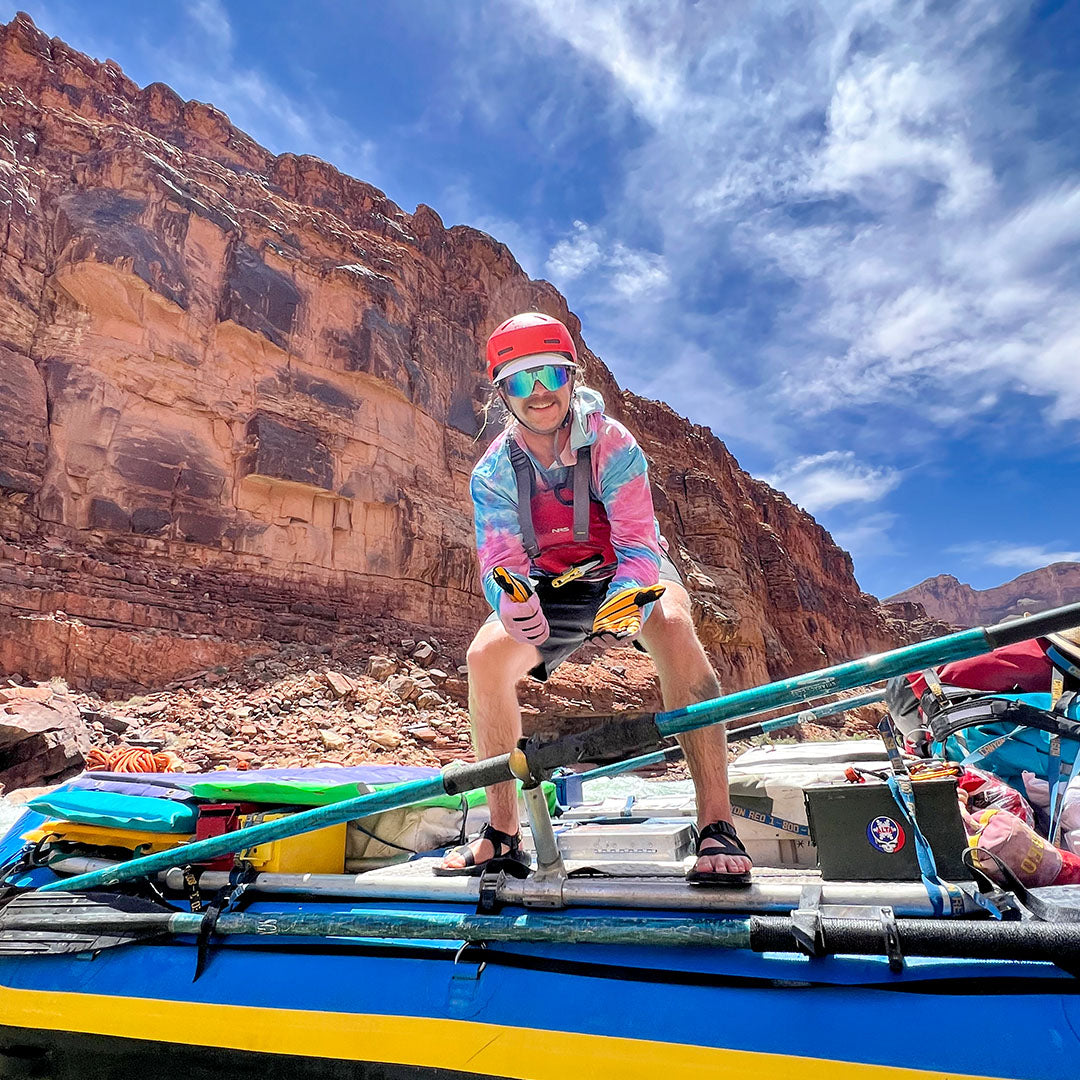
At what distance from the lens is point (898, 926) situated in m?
1.29

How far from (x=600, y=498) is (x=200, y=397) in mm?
18293

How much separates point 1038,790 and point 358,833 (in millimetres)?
2406

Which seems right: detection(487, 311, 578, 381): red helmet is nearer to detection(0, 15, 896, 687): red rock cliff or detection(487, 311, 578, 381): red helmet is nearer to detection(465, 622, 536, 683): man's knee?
detection(465, 622, 536, 683): man's knee

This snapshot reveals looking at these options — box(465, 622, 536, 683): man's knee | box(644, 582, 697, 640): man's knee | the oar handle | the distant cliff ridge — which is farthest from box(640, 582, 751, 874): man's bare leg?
the distant cliff ridge

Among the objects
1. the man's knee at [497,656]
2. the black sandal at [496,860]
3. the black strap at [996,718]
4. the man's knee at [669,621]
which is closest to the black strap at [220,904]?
the black sandal at [496,860]

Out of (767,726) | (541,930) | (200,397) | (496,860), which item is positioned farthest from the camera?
(200,397)

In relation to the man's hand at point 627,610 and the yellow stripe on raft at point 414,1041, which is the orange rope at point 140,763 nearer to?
the yellow stripe on raft at point 414,1041

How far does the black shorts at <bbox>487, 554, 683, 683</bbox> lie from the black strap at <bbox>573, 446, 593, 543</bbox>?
0.64ft

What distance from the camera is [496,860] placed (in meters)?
1.93

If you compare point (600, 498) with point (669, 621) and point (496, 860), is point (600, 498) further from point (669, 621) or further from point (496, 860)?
point (496, 860)

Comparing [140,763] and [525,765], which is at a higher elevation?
[140,763]

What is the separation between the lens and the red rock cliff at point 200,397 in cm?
1492

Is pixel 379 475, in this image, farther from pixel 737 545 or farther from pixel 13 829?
pixel 737 545

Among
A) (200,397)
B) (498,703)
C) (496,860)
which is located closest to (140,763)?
(498,703)
